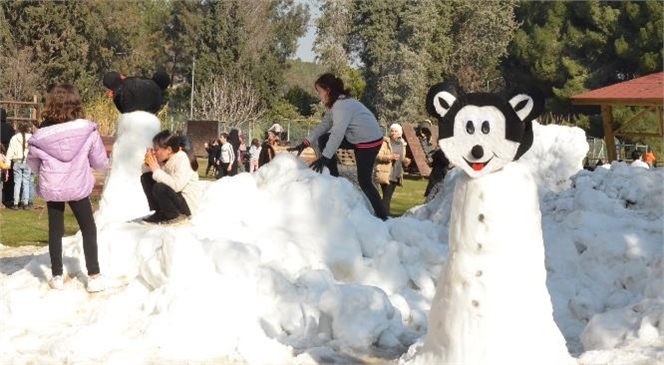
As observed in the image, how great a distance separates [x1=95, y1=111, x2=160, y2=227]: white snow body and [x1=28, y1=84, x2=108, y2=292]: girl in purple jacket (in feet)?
6.52

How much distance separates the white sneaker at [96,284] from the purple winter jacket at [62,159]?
1.84 ft

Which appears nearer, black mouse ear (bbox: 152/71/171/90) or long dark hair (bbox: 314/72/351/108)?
long dark hair (bbox: 314/72/351/108)

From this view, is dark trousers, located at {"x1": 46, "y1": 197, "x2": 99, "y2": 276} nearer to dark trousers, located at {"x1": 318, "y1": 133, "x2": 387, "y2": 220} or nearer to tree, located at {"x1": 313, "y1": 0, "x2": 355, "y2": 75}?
dark trousers, located at {"x1": 318, "y1": 133, "x2": 387, "y2": 220}

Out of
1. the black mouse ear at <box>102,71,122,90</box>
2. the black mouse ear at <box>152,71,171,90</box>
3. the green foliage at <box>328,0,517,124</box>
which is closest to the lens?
the black mouse ear at <box>102,71,122,90</box>

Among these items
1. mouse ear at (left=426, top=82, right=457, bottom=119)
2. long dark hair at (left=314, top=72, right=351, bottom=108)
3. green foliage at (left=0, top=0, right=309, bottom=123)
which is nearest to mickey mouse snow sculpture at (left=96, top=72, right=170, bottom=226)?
long dark hair at (left=314, top=72, right=351, bottom=108)

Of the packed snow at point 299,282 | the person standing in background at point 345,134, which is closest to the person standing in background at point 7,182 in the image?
the packed snow at point 299,282

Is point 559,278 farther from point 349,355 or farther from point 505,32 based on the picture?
point 505,32

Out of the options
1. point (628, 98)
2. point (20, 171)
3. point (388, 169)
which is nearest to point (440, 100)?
point (388, 169)

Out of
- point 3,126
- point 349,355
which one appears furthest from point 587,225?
point 3,126

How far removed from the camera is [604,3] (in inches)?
1877

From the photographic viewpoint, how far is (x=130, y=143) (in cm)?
866

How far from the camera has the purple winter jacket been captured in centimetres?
637

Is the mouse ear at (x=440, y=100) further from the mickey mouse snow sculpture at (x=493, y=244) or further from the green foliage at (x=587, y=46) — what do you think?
the green foliage at (x=587, y=46)

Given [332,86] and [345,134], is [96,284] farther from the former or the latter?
[332,86]
